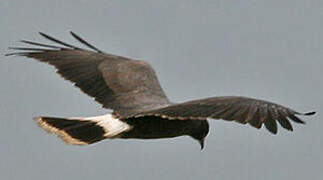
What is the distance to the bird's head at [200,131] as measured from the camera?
14125 mm

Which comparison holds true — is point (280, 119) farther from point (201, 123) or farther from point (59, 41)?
point (59, 41)

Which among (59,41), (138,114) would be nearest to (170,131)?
(138,114)

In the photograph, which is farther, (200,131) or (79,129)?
(200,131)

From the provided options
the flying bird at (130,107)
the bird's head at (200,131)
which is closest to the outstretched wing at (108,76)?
the flying bird at (130,107)

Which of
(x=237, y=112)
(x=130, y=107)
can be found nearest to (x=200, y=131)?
(x=130, y=107)

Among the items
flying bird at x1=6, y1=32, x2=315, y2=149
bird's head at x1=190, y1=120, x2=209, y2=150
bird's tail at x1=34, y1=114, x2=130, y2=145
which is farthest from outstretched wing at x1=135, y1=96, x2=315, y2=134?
bird's head at x1=190, y1=120, x2=209, y2=150

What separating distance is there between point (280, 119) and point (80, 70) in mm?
3788

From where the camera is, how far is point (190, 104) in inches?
484

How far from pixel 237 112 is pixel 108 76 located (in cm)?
321

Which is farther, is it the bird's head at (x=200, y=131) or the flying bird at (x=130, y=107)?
the bird's head at (x=200, y=131)

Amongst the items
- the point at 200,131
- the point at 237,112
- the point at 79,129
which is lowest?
the point at 200,131

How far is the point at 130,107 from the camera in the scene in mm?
13758

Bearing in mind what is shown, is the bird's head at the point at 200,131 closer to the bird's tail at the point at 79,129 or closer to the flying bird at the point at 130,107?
the flying bird at the point at 130,107

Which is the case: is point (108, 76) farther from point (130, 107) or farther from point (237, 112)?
point (237, 112)
